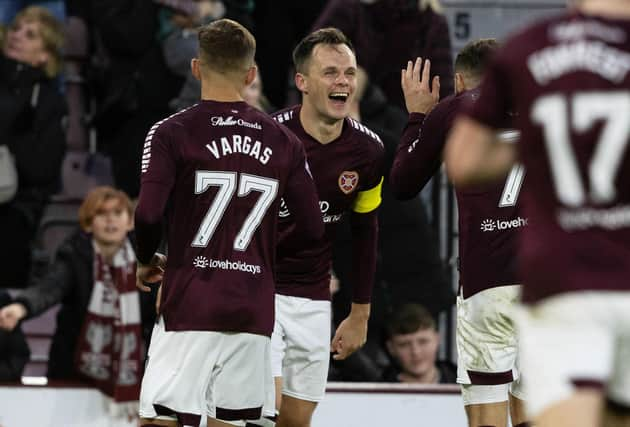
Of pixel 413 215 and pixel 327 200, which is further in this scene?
pixel 413 215

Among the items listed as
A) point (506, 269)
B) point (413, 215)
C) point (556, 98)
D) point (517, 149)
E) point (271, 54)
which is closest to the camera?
point (556, 98)

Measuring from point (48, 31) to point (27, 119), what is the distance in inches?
23.1

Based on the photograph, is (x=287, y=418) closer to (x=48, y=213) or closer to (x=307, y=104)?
(x=307, y=104)

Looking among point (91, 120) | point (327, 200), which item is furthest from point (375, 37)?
point (327, 200)

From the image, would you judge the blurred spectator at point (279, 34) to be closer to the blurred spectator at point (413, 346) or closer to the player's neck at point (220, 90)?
the blurred spectator at point (413, 346)

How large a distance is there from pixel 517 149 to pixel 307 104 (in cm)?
282

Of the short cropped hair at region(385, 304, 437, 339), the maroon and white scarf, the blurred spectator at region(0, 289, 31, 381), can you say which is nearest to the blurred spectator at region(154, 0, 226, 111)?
Answer: the maroon and white scarf

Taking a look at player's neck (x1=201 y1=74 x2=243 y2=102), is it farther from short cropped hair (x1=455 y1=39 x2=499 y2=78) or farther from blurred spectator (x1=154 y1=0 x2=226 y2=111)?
blurred spectator (x1=154 y1=0 x2=226 y2=111)

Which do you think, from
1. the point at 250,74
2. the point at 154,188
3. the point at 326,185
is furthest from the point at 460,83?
the point at 154,188

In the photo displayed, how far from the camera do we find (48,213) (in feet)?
31.6

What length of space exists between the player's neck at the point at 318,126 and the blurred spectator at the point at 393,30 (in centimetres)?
237

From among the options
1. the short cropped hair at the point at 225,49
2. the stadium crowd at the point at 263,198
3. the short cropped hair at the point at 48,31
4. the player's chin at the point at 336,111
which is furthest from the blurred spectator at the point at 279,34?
the short cropped hair at the point at 225,49

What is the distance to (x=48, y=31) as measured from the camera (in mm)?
8867

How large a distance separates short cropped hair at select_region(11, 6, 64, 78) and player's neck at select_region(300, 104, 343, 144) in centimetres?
311
